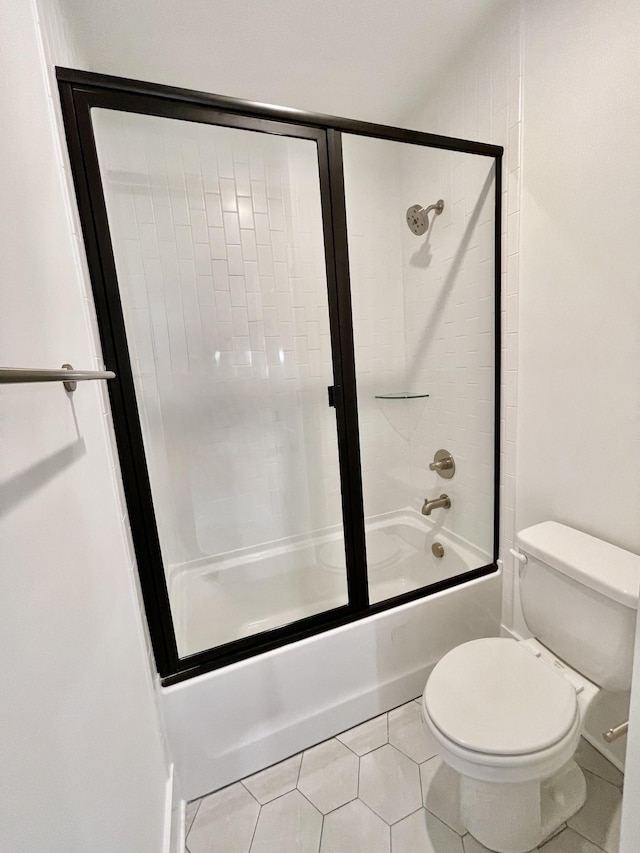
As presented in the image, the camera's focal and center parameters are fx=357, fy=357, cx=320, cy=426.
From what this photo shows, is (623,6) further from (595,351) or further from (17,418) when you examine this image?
(17,418)

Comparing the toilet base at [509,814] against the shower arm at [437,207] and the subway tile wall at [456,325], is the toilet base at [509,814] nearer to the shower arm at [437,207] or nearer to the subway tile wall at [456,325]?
the subway tile wall at [456,325]

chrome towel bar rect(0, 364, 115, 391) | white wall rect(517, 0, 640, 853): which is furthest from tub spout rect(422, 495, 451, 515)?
chrome towel bar rect(0, 364, 115, 391)

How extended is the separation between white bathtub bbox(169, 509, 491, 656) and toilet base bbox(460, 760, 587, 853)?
593 millimetres

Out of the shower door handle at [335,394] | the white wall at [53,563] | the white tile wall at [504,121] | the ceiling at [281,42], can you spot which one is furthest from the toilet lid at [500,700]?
the ceiling at [281,42]

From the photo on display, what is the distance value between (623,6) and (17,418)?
1.67m

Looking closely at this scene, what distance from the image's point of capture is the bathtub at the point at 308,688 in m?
1.13

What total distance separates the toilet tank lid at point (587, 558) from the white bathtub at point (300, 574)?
49cm

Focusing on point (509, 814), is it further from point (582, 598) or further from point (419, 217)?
point (419, 217)

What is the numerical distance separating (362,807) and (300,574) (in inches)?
36.5

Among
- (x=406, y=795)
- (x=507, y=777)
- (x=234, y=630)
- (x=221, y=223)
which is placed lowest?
(x=406, y=795)

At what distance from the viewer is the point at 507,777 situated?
2.75ft

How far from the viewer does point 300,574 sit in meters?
1.91

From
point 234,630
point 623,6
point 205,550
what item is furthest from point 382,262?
point 234,630

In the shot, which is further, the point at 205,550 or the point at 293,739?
the point at 205,550
